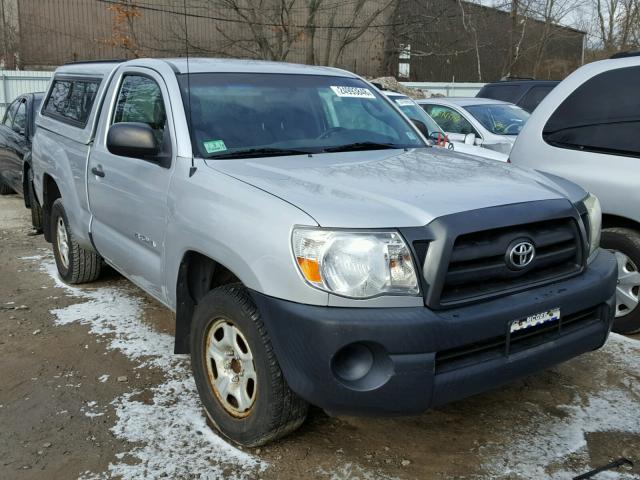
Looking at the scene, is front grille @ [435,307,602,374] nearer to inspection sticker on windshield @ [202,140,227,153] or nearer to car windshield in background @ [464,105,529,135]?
inspection sticker on windshield @ [202,140,227,153]

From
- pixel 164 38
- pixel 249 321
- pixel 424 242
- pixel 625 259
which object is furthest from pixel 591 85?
pixel 164 38

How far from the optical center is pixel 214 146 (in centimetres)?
355

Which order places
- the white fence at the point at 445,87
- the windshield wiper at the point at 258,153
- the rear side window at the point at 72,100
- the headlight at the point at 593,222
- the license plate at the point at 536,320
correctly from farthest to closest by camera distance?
the white fence at the point at 445,87, the rear side window at the point at 72,100, the windshield wiper at the point at 258,153, the headlight at the point at 593,222, the license plate at the point at 536,320

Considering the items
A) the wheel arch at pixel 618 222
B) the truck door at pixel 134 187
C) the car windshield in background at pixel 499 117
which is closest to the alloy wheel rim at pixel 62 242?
the truck door at pixel 134 187

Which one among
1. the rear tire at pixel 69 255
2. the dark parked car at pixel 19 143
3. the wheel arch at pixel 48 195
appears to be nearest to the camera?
the rear tire at pixel 69 255

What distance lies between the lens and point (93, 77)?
506 centimetres

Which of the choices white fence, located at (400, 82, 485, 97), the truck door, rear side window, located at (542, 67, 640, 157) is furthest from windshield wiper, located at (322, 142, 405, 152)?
white fence, located at (400, 82, 485, 97)

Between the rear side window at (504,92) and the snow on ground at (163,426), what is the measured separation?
10.1m

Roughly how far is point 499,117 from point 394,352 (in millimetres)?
8366

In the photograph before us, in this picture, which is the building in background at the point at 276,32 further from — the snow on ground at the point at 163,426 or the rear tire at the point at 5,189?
the snow on ground at the point at 163,426

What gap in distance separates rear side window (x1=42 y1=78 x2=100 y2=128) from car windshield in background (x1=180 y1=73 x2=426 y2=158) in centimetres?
146

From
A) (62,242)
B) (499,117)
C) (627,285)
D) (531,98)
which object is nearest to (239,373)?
(627,285)

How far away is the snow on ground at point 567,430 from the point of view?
3.01 m

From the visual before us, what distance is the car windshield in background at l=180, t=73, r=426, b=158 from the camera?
3.65 metres
